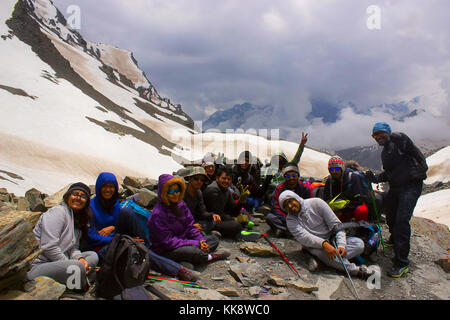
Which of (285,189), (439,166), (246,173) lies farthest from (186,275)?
(439,166)

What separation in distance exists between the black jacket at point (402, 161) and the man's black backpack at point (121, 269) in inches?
164

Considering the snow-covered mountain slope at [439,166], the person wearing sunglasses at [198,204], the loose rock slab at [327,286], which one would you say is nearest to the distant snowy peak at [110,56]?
the snow-covered mountain slope at [439,166]

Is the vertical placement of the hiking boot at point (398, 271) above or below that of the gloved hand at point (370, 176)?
below

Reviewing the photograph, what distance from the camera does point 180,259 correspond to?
429 centimetres

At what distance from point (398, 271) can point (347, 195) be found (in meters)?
1.38

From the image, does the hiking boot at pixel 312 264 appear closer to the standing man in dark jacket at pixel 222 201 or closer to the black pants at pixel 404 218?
the black pants at pixel 404 218

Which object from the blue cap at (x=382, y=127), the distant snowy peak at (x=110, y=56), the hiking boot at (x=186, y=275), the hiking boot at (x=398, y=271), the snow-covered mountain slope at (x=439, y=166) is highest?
the distant snowy peak at (x=110, y=56)

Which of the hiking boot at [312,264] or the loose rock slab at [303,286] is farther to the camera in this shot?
the hiking boot at [312,264]

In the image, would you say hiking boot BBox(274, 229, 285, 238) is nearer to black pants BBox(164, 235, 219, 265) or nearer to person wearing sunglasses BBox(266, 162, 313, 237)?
person wearing sunglasses BBox(266, 162, 313, 237)

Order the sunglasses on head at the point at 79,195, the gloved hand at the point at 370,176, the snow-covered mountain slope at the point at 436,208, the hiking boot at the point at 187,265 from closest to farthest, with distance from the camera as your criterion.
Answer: the sunglasses on head at the point at 79,195, the hiking boot at the point at 187,265, the gloved hand at the point at 370,176, the snow-covered mountain slope at the point at 436,208

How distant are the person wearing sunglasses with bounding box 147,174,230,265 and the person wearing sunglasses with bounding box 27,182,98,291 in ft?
2.91

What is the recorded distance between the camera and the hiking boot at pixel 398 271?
4465 millimetres

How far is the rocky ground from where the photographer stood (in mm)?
2768
